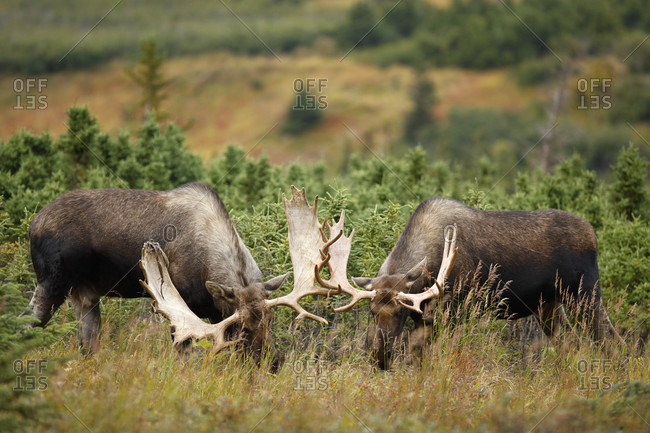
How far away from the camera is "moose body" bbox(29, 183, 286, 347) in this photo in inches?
345

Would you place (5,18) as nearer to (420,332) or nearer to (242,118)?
(242,118)

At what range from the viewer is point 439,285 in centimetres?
859

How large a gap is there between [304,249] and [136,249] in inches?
79.5

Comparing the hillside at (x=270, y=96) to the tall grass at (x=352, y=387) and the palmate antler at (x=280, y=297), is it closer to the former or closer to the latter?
the palmate antler at (x=280, y=297)

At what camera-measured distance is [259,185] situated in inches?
645

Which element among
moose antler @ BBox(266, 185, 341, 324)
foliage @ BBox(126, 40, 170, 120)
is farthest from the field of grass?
foliage @ BBox(126, 40, 170, 120)

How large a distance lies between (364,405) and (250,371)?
Result: 1346mm

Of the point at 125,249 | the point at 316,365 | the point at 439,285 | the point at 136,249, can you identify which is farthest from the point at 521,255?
the point at 125,249

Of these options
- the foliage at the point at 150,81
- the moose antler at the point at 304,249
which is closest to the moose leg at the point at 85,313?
the moose antler at the point at 304,249

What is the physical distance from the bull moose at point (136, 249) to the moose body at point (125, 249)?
0.01m

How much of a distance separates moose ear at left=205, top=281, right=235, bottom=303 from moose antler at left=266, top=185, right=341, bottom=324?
0.41m

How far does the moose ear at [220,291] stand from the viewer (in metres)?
8.01

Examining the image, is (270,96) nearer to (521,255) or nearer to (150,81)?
(150,81)

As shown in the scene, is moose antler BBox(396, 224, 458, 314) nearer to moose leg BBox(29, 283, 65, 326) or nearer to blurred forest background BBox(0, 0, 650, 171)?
moose leg BBox(29, 283, 65, 326)
